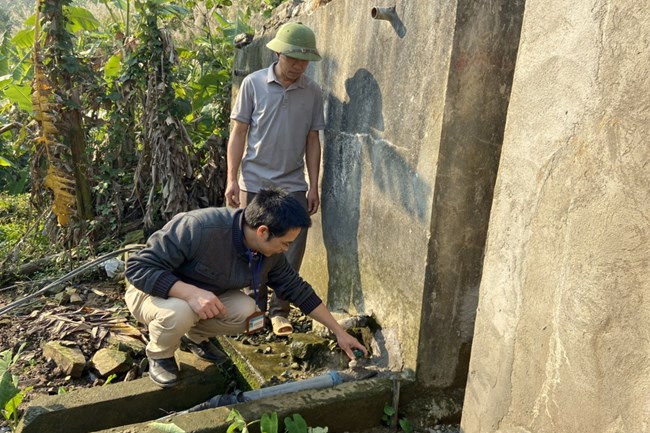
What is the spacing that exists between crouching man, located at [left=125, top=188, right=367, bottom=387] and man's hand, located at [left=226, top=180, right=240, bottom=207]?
0.97m

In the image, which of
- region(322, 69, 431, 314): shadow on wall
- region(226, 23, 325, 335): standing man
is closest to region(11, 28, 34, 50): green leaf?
region(226, 23, 325, 335): standing man

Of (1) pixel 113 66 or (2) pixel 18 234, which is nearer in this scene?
(1) pixel 113 66

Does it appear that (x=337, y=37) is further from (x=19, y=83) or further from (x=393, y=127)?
(x=19, y=83)

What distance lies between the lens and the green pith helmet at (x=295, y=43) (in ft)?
11.9

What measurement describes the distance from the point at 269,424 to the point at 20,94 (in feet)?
15.1

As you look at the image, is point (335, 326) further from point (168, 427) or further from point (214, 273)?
point (168, 427)

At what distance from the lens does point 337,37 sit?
396 cm

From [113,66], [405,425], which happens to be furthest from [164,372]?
[113,66]

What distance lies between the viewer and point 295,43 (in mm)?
3643

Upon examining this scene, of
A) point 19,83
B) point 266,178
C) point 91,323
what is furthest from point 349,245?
point 19,83

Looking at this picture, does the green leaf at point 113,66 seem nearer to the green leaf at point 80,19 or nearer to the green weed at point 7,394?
the green leaf at point 80,19

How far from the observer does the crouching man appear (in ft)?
9.37

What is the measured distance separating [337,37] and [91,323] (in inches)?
102

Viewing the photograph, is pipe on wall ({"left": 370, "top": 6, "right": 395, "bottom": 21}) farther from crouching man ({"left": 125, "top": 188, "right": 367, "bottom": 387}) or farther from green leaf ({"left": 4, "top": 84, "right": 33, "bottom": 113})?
green leaf ({"left": 4, "top": 84, "right": 33, "bottom": 113})
